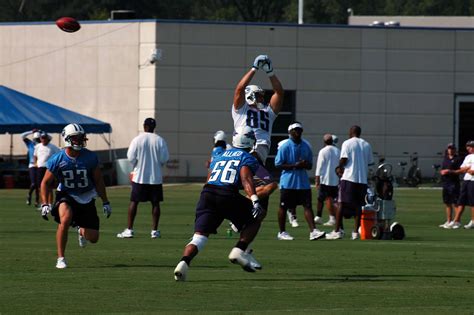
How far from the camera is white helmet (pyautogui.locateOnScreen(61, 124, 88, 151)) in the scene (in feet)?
54.7

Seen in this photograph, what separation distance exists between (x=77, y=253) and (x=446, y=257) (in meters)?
5.18

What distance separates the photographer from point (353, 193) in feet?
75.4

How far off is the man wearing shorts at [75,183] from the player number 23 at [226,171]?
246cm

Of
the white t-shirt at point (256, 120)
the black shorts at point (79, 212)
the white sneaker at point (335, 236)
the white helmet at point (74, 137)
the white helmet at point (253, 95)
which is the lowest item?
the white sneaker at point (335, 236)

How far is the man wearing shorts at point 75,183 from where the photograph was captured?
16703mm

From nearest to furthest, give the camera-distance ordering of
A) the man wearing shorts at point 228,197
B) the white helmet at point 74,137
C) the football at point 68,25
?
the man wearing shorts at point 228,197
the white helmet at point 74,137
the football at point 68,25

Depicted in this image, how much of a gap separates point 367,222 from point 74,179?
758cm

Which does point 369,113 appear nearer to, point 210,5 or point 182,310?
point 182,310

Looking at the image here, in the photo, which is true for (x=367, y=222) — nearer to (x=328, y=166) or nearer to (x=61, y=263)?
(x=328, y=166)

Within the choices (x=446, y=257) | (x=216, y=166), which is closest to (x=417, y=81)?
(x=446, y=257)

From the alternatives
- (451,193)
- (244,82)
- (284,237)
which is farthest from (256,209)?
(451,193)

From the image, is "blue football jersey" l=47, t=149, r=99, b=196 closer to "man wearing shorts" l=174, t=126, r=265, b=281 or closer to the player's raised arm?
the player's raised arm

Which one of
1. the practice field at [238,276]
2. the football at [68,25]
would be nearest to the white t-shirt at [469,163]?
the practice field at [238,276]

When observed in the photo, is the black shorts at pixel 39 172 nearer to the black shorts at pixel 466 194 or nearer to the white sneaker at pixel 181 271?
the black shorts at pixel 466 194
